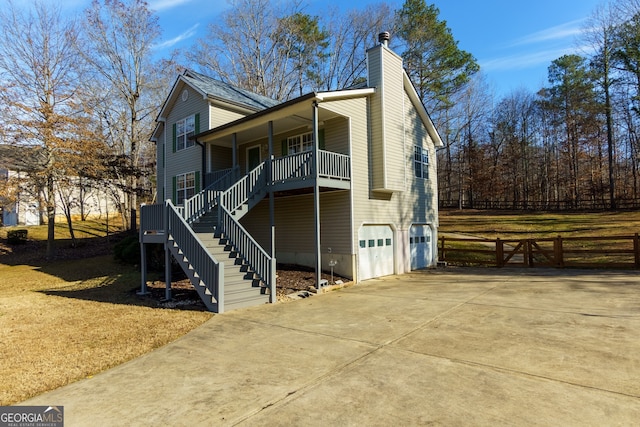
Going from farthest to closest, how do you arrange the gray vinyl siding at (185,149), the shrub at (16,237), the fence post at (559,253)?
1. the shrub at (16,237)
2. the gray vinyl siding at (185,149)
3. the fence post at (559,253)

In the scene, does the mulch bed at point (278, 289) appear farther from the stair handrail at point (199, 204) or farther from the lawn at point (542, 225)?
the lawn at point (542, 225)

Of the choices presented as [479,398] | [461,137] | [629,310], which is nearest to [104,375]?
[479,398]

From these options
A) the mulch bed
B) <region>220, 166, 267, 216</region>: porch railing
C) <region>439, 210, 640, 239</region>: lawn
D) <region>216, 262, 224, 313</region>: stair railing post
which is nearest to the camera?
<region>216, 262, 224, 313</region>: stair railing post

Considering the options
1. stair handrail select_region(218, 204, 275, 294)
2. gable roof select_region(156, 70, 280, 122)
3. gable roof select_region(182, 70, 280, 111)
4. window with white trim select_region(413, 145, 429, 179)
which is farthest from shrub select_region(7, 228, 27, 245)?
window with white trim select_region(413, 145, 429, 179)

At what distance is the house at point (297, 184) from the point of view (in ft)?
31.9

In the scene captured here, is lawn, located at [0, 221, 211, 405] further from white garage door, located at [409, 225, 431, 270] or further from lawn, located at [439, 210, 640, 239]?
lawn, located at [439, 210, 640, 239]

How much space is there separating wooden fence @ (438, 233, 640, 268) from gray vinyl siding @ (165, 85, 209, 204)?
12.9m

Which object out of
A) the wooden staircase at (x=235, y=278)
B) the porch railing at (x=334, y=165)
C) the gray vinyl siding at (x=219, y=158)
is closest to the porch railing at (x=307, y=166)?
the porch railing at (x=334, y=165)

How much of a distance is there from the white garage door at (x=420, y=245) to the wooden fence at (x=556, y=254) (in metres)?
1.55

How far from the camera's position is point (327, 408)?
11.9 feet

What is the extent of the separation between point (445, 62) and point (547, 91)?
64.5 ft

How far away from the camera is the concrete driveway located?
3.51 metres

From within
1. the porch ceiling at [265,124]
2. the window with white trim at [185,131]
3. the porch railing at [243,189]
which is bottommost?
the porch railing at [243,189]

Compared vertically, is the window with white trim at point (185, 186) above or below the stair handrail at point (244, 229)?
above
